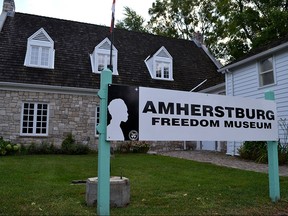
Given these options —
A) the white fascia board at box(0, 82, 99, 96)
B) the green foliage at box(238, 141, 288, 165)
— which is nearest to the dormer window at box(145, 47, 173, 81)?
the white fascia board at box(0, 82, 99, 96)

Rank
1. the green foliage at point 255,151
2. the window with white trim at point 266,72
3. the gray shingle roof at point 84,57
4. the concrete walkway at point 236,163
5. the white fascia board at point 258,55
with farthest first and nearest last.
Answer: the gray shingle roof at point 84,57, the window with white trim at point 266,72, the white fascia board at point 258,55, the green foliage at point 255,151, the concrete walkway at point 236,163

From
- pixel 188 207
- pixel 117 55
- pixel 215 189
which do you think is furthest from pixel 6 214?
pixel 117 55

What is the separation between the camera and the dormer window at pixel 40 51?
1445 cm

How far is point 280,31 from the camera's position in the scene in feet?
58.3

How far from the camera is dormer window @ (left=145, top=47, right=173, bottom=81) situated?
56.5 ft

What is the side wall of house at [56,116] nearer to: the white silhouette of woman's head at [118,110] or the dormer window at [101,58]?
the dormer window at [101,58]

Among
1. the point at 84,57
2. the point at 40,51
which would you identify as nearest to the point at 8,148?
the point at 40,51

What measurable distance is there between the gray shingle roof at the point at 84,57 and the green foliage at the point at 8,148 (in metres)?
2.93

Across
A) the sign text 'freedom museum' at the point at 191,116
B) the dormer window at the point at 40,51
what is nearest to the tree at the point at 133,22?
the dormer window at the point at 40,51

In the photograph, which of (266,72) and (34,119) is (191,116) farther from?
(34,119)

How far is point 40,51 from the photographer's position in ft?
48.1

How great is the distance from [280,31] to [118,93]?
56.7 ft

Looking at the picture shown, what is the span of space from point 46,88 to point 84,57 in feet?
10.5

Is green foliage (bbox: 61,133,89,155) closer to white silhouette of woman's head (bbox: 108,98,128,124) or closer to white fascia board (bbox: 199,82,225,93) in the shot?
white fascia board (bbox: 199,82,225,93)
